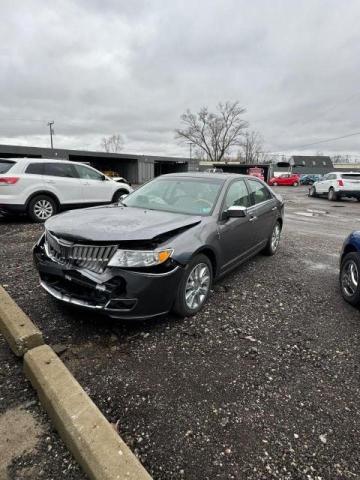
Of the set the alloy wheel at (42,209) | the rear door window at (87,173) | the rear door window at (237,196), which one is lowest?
the alloy wheel at (42,209)

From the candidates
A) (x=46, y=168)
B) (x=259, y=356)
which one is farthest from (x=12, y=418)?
(x=46, y=168)

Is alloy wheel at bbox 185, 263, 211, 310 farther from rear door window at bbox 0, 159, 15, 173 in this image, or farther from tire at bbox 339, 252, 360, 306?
rear door window at bbox 0, 159, 15, 173

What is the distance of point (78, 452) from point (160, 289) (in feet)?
4.68

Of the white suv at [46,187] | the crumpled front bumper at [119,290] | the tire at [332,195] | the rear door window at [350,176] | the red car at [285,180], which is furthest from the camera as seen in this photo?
the red car at [285,180]

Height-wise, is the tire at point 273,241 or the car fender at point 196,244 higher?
the car fender at point 196,244

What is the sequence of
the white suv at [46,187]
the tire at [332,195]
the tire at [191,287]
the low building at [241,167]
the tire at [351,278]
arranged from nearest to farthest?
the tire at [191,287] → the tire at [351,278] → the white suv at [46,187] → the tire at [332,195] → the low building at [241,167]

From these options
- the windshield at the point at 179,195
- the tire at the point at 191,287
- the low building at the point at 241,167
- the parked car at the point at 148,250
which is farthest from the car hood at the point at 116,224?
the low building at the point at 241,167

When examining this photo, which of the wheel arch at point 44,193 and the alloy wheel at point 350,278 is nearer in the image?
the alloy wheel at point 350,278

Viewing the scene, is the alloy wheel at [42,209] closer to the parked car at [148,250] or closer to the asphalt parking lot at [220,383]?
the asphalt parking lot at [220,383]

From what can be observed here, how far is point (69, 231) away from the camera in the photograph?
122 inches

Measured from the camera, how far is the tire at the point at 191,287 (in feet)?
10.5

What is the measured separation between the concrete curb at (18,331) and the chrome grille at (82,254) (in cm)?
63

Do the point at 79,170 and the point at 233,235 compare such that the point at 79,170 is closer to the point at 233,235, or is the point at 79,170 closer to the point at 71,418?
the point at 233,235

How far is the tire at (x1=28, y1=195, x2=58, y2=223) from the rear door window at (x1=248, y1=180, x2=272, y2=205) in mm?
5670
